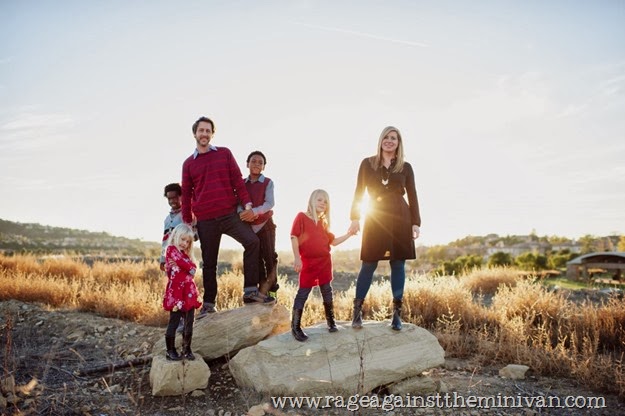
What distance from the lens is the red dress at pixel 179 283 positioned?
4.86 meters

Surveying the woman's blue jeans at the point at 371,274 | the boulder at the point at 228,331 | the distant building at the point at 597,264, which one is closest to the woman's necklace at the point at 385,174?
the woman's blue jeans at the point at 371,274

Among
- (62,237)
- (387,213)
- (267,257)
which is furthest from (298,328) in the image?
(62,237)

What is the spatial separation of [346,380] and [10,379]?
351cm

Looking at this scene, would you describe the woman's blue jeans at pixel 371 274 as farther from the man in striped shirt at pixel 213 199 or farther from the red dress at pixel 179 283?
the red dress at pixel 179 283

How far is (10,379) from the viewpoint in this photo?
15.0ft

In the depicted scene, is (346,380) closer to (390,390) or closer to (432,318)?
(390,390)

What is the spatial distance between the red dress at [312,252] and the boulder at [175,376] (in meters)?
1.53

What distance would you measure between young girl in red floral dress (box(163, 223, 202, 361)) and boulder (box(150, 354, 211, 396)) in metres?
0.10

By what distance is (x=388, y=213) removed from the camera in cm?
520

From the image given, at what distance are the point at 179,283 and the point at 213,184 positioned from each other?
1.28 m

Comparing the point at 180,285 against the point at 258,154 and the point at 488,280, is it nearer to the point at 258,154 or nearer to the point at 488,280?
the point at 258,154

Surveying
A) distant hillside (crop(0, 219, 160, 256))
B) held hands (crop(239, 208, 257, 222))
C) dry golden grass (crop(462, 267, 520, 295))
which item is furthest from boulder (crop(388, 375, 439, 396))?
distant hillside (crop(0, 219, 160, 256))

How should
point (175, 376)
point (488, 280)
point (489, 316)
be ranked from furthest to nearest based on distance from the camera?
point (488, 280) < point (489, 316) < point (175, 376)

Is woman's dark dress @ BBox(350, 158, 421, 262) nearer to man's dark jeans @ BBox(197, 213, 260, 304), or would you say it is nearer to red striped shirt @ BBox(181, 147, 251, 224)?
man's dark jeans @ BBox(197, 213, 260, 304)
